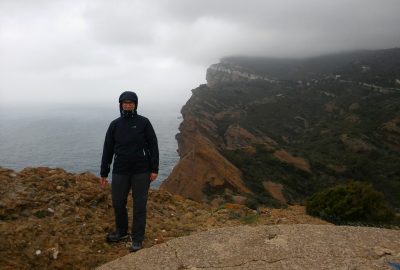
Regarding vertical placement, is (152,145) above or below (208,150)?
above

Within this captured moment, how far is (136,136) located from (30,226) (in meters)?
2.19

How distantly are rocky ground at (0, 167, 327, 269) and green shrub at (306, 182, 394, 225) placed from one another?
64 centimetres

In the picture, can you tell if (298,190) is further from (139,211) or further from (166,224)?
(139,211)

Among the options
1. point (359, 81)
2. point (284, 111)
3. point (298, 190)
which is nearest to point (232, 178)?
point (298, 190)

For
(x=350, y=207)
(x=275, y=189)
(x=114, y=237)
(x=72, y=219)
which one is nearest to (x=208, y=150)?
(x=275, y=189)

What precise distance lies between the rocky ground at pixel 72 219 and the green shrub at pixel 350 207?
0.64m

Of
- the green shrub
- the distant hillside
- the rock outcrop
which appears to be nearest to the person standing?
the rock outcrop

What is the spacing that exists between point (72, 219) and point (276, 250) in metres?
3.37

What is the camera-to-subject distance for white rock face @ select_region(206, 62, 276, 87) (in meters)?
127

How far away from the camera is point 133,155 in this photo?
5488 mm

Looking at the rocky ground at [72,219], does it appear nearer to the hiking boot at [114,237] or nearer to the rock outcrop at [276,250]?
the hiking boot at [114,237]

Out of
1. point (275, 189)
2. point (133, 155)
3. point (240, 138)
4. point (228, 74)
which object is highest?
point (228, 74)

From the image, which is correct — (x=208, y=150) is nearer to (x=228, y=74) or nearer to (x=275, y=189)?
(x=275, y=189)

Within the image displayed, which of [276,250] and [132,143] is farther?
[132,143]
